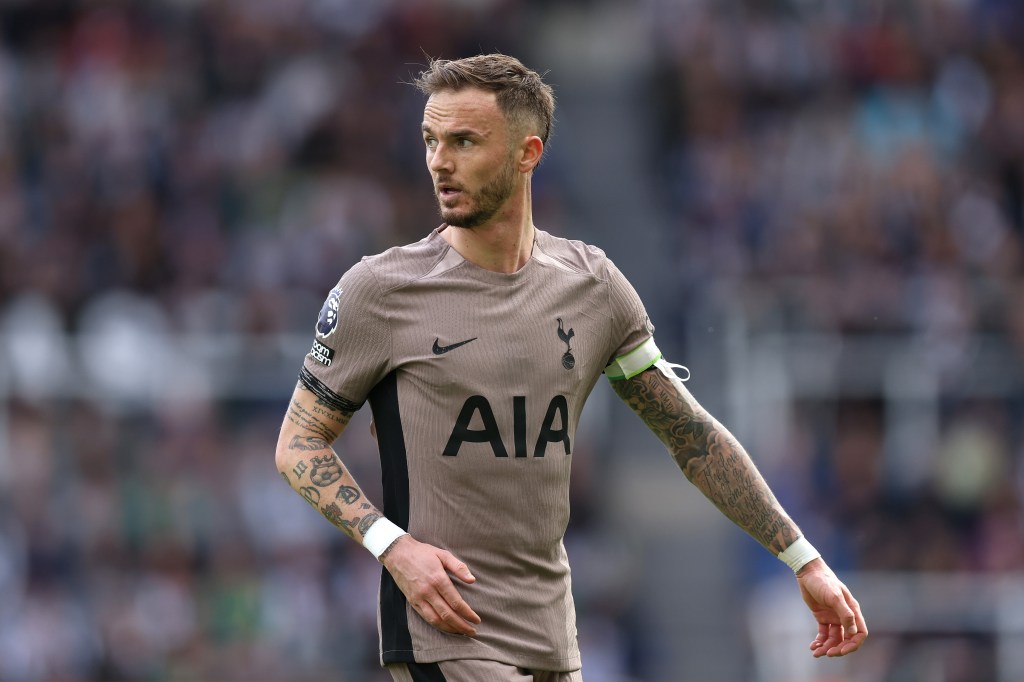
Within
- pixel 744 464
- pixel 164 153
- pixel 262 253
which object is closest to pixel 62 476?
pixel 262 253

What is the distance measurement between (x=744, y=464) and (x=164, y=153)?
35.6 ft

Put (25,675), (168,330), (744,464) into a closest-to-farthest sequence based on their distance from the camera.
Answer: (744,464) < (25,675) < (168,330)

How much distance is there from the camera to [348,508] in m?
5.26

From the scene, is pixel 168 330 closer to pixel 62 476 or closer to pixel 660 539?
pixel 62 476

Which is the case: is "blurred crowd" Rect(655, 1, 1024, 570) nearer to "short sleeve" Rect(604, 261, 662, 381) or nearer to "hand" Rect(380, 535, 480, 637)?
"short sleeve" Rect(604, 261, 662, 381)

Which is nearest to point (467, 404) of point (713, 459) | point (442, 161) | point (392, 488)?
point (392, 488)

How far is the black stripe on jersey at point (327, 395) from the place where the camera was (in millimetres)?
5312

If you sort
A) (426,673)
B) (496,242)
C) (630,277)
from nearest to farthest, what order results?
(426,673), (496,242), (630,277)

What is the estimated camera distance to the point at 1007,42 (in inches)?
695

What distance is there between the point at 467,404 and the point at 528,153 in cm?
80

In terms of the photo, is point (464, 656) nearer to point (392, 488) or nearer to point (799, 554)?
point (392, 488)

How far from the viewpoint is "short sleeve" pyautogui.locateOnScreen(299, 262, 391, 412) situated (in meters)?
5.28

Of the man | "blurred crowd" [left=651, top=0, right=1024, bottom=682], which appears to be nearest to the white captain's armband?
the man

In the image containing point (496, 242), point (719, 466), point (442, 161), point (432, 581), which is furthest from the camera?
point (719, 466)
